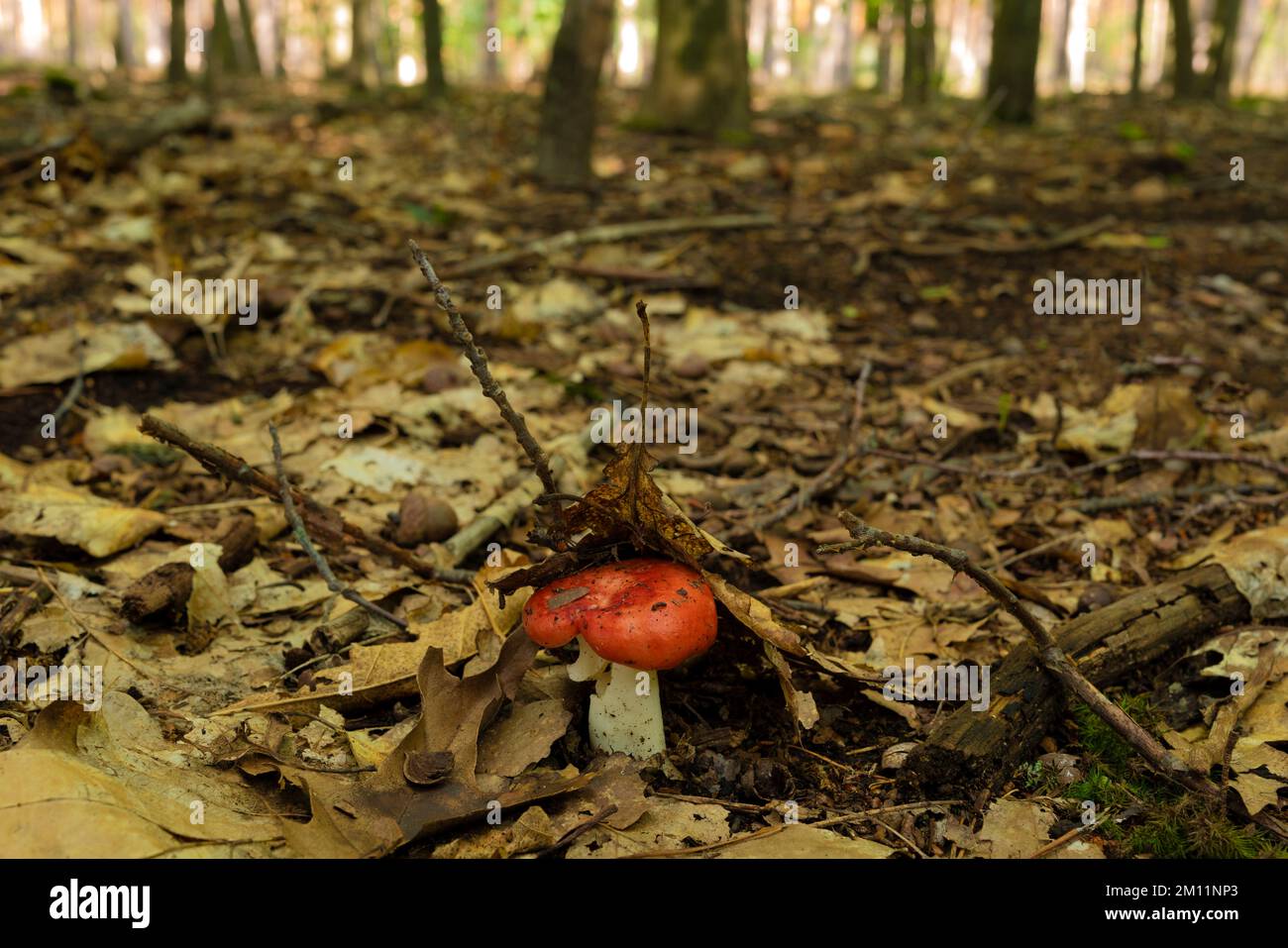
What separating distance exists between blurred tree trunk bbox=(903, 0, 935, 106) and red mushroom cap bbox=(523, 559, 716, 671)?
547 inches

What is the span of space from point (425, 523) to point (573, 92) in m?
5.34

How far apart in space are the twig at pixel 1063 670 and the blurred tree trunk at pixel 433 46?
12.1 meters

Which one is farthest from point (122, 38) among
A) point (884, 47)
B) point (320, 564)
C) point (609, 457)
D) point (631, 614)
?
point (631, 614)

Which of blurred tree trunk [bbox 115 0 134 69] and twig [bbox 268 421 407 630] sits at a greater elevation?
blurred tree trunk [bbox 115 0 134 69]

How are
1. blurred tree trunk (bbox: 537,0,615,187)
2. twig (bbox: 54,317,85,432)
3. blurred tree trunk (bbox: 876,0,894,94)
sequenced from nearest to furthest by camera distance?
twig (bbox: 54,317,85,432) → blurred tree trunk (bbox: 537,0,615,187) → blurred tree trunk (bbox: 876,0,894,94)

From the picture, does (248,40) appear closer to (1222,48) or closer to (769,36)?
(1222,48)

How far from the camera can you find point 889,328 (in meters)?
6.52

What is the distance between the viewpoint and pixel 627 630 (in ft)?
7.97

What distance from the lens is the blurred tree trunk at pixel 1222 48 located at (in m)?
16.5

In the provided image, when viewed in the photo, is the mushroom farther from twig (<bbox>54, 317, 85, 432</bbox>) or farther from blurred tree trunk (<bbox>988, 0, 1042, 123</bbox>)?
blurred tree trunk (<bbox>988, 0, 1042, 123</bbox>)

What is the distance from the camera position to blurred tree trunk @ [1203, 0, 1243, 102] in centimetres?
1655

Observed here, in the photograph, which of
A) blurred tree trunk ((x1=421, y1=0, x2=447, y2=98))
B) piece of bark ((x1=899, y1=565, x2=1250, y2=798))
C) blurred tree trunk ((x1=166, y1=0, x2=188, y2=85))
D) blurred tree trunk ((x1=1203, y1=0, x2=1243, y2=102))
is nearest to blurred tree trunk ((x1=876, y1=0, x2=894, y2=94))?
blurred tree trunk ((x1=1203, y1=0, x2=1243, y2=102))

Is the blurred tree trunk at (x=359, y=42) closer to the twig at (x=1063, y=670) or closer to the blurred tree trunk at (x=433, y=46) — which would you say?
the blurred tree trunk at (x=433, y=46)
